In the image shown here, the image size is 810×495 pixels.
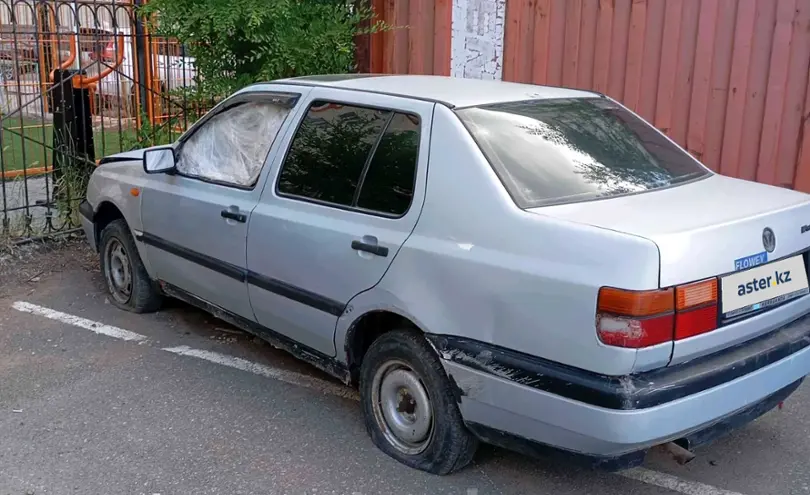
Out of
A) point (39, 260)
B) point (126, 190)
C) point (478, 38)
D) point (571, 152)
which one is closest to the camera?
point (571, 152)

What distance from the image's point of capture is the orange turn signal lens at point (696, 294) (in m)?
2.89

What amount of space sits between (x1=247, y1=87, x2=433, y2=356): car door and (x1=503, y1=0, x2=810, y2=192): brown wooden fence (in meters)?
3.11

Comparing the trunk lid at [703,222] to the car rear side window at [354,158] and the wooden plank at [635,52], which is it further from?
the wooden plank at [635,52]

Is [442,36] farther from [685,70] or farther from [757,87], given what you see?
[757,87]

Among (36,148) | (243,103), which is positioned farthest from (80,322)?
(36,148)

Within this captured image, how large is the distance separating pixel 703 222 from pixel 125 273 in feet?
13.4

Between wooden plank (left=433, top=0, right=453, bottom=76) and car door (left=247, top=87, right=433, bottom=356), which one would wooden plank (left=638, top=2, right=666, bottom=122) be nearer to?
wooden plank (left=433, top=0, right=453, bottom=76)

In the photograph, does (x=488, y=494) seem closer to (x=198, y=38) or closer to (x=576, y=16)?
(x=576, y=16)

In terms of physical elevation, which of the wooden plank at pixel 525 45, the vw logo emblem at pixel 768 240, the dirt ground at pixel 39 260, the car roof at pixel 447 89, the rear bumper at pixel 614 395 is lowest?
the dirt ground at pixel 39 260

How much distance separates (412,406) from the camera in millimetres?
3721

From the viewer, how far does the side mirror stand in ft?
16.3

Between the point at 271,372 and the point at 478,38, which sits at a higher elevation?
the point at 478,38

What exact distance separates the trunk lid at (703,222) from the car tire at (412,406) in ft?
2.78

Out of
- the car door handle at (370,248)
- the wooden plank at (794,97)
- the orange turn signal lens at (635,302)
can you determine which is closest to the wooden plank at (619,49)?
the wooden plank at (794,97)
